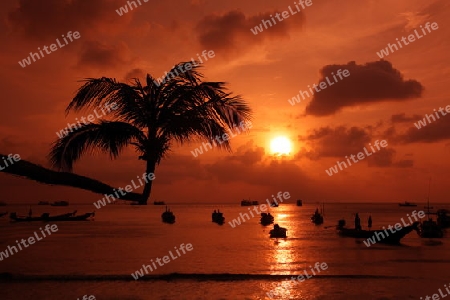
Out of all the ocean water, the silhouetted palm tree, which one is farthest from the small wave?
the silhouetted palm tree

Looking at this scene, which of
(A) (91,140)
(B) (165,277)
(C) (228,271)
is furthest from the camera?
(C) (228,271)

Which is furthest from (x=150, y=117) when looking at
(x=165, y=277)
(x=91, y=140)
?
(x=165, y=277)

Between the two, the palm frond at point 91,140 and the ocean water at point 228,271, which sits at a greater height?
the palm frond at point 91,140

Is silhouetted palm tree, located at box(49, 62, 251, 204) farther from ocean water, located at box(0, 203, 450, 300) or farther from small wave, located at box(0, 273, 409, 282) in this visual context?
small wave, located at box(0, 273, 409, 282)

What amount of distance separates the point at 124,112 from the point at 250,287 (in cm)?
2956

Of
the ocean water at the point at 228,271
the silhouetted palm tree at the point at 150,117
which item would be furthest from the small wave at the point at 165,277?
the silhouetted palm tree at the point at 150,117

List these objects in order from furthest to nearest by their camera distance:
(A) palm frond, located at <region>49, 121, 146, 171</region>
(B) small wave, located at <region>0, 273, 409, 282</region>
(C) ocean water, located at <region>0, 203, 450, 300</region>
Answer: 1. (B) small wave, located at <region>0, 273, 409, 282</region>
2. (C) ocean water, located at <region>0, 203, 450, 300</region>
3. (A) palm frond, located at <region>49, 121, 146, 171</region>

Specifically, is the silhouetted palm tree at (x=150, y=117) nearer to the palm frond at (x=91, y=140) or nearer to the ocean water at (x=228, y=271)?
the palm frond at (x=91, y=140)

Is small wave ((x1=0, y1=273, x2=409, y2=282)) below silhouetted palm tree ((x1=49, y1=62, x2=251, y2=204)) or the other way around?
below

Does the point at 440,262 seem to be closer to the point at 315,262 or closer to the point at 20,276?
the point at 315,262

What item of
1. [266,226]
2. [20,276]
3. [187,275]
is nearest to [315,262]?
[187,275]

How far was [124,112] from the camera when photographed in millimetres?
4285

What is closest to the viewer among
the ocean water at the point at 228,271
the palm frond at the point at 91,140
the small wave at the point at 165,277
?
the palm frond at the point at 91,140

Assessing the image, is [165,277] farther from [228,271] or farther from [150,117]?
[150,117]
